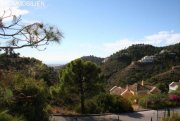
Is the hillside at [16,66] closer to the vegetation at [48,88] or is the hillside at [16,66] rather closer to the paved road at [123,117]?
the vegetation at [48,88]

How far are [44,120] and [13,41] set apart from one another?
5647 mm

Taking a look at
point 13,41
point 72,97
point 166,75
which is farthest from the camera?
point 166,75

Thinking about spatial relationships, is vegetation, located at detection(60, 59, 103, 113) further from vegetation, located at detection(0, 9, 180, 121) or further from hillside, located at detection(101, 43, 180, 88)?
hillside, located at detection(101, 43, 180, 88)

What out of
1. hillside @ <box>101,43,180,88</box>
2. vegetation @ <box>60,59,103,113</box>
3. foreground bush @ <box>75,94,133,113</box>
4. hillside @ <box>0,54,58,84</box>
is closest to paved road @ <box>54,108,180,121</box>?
foreground bush @ <box>75,94,133,113</box>

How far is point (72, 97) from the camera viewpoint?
24031 millimetres

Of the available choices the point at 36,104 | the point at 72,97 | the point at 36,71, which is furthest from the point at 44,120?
the point at 72,97

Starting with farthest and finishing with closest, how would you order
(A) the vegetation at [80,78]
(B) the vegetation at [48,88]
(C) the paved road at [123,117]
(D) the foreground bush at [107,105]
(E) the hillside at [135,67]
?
(E) the hillside at [135,67]
(A) the vegetation at [80,78]
(D) the foreground bush at [107,105]
(C) the paved road at [123,117]
(B) the vegetation at [48,88]

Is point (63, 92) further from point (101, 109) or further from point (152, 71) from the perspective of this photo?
point (152, 71)

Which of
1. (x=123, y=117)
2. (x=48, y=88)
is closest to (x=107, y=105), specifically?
(x=123, y=117)

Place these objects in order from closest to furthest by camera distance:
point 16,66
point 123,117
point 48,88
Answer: point 16,66, point 48,88, point 123,117

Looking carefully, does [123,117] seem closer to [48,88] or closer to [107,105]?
[107,105]

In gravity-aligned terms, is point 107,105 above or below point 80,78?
below

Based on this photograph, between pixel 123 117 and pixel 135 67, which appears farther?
pixel 135 67

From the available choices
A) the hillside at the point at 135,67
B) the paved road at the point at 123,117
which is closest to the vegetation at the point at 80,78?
the paved road at the point at 123,117
